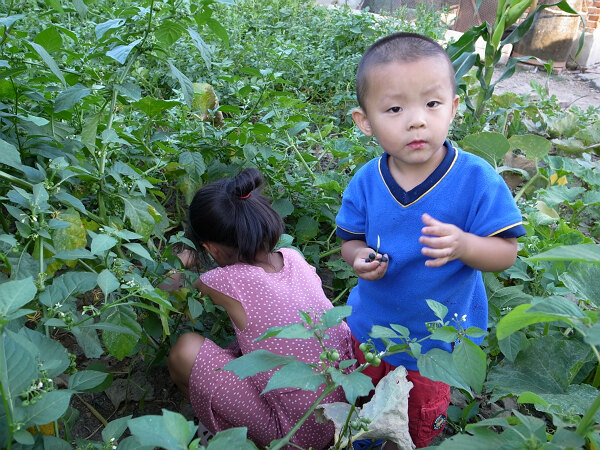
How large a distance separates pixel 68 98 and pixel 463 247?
1083 mm

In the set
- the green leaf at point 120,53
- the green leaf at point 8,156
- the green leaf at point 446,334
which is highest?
the green leaf at point 120,53

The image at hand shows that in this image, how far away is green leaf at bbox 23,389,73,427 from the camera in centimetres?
91

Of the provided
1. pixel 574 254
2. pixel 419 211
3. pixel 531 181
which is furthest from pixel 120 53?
pixel 531 181

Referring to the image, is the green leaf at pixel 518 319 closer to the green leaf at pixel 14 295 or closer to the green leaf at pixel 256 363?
the green leaf at pixel 256 363

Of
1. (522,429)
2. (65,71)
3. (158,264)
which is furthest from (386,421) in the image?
(65,71)

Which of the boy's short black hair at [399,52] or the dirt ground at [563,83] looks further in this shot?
the dirt ground at [563,83]

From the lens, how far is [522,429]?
96 cm

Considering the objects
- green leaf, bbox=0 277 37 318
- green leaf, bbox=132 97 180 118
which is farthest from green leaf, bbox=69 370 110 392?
green leaf, bbox=132 97 180 118

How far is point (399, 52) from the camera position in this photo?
142cm

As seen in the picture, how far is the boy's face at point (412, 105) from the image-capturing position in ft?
4.60

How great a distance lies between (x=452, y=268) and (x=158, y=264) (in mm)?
849

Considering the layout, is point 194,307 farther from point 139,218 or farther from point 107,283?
A: point 107,283

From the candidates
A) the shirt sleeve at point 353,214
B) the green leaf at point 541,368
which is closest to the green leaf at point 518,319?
the green leaf at point 541,368

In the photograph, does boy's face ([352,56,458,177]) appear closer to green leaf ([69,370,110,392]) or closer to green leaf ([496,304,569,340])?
green leaf ([496,304,569,340])
